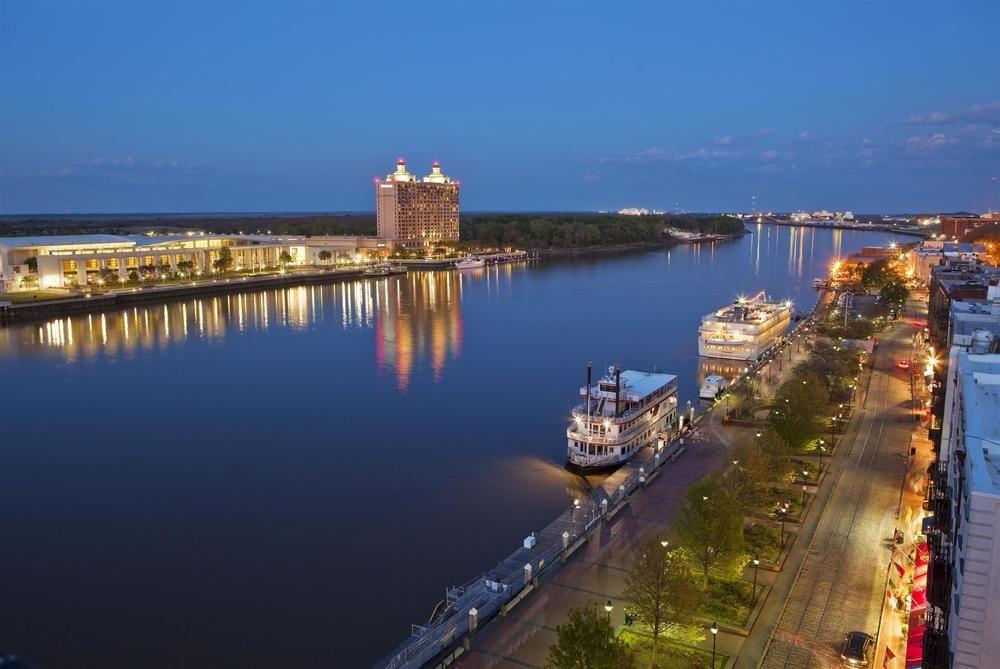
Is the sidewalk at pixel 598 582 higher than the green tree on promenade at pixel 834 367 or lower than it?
lower

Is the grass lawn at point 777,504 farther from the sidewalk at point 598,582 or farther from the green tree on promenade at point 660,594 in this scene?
the green tree on promenade at point 660,594

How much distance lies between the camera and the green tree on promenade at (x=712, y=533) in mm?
7262

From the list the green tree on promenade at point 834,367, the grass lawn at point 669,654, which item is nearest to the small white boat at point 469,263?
the green tree on promenade at point 834,367

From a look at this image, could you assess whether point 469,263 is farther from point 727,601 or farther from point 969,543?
point 969,543

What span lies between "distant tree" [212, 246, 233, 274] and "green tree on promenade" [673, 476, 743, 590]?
39984 millimetres

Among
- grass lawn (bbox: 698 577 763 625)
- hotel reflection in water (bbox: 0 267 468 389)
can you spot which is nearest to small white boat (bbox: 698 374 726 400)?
hotel reflection in water (bbox: 0 267 468 389)

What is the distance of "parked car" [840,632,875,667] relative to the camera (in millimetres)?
6062

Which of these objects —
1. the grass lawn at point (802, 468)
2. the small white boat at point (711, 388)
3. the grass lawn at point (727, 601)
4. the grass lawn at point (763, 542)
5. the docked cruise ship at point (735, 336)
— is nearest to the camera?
the grass lawn at point (727, 601)

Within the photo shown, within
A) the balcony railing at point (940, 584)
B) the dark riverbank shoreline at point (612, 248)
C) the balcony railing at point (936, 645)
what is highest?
the dark riverbank shoreline at point (612, 248)

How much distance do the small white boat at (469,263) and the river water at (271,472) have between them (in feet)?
83.0

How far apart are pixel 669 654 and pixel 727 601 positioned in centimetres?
106

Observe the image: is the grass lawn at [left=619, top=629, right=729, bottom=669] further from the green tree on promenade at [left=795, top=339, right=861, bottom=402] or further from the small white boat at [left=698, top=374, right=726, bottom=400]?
the small white boat at [left=698, top=374, right=726, bottom=400]

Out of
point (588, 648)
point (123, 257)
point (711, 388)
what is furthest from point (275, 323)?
point (588, 648)

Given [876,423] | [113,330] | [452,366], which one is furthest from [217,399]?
[876,423]
